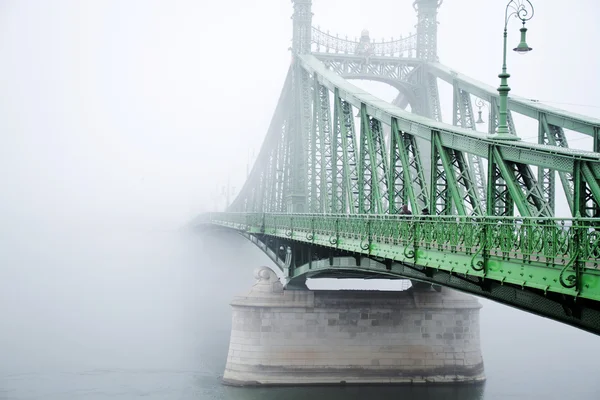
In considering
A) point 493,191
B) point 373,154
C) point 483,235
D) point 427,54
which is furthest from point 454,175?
point 427,54

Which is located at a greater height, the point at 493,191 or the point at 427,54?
the point at 427,54

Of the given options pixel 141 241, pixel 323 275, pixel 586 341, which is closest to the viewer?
pixel 323 275

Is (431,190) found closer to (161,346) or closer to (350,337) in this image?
(350,337)

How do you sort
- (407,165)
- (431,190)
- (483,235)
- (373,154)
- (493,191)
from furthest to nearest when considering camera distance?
(373,154)
(407,165)
(431,190)
(493,191)
(483,235)

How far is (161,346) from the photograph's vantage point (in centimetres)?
4941

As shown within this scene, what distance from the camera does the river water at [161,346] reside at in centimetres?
3825

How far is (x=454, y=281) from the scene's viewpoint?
1920 cm

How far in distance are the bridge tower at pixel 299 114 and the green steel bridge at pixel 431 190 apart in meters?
0.09

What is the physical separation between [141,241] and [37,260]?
41486 mm

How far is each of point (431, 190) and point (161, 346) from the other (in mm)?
29985

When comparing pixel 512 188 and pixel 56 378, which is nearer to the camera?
pixel 512 188

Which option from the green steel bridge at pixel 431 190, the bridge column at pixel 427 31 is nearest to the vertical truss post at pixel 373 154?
the green steel bridge at pixel 431 190

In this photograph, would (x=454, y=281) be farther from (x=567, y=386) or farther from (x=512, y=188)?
(x=567, y=386)

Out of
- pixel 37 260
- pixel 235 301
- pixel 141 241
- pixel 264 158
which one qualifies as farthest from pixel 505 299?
pixel 141 241
